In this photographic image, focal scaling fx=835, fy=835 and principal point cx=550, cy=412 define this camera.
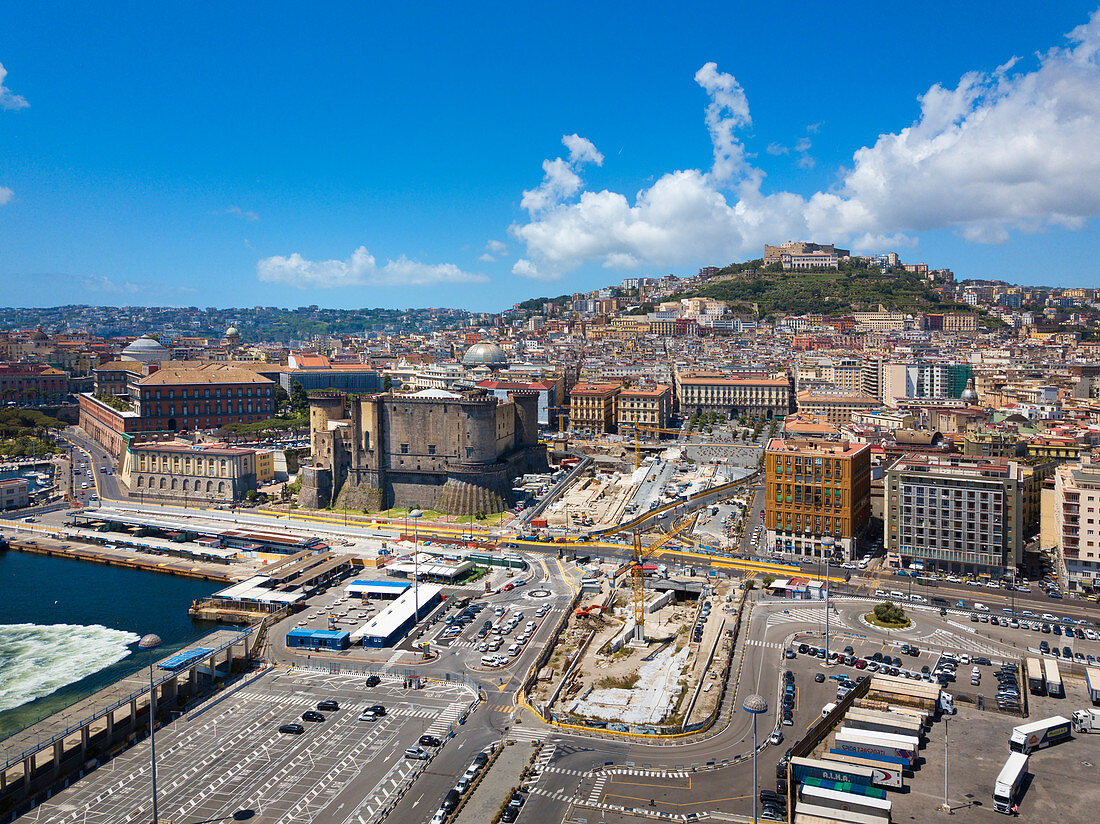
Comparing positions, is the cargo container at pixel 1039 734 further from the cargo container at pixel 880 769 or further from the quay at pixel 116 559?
the quay at pixel 116 559

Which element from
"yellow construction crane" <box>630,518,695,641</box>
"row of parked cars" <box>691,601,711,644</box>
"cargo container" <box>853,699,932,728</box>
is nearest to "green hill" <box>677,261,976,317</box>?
"yellow construction crane" <box>630,518,695,641</box>

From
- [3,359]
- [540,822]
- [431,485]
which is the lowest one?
[540,822]

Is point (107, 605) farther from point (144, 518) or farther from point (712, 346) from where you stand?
point (712, 346)

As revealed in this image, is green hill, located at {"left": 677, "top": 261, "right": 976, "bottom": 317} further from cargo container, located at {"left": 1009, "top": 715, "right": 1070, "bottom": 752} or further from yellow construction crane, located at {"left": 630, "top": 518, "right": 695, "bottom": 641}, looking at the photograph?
cargo container, located at {"left": 1009, "top": 715, "right": 1070, "bottom": 752}

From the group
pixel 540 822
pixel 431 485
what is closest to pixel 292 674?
pixel 540 822

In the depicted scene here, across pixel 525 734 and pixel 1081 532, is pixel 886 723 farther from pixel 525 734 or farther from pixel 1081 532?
pixel 1081 532

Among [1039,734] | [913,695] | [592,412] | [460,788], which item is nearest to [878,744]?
[913,695]
